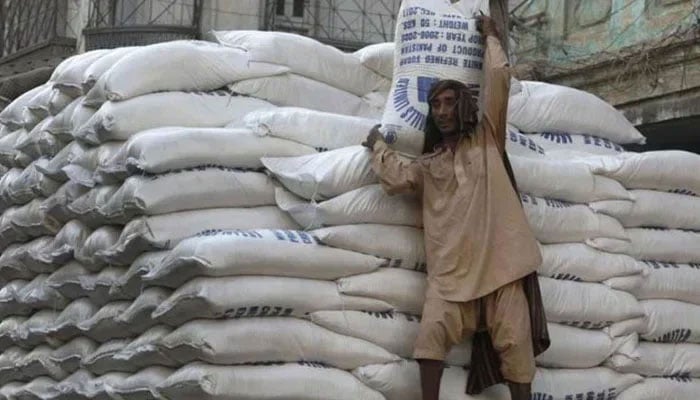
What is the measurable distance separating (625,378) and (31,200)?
7.83ft

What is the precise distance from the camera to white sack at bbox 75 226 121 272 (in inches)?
179

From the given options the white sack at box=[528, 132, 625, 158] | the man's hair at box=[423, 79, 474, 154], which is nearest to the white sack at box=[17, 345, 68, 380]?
the man's hair at box=[423, 79, 474, 154]

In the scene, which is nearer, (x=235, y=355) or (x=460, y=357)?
(x=235, y=355)

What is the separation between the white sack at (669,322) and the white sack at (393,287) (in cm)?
97

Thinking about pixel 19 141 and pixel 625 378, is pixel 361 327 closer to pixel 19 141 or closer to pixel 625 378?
pixel 625 378

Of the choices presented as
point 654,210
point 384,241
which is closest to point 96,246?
point 384,241

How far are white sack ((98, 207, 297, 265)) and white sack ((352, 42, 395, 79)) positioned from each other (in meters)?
0.90

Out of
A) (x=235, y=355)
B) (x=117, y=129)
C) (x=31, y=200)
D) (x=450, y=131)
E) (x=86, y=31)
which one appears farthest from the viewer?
(x=86, y=31)

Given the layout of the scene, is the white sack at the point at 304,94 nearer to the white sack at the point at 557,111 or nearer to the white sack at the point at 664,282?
the white sack at the point at 557,111

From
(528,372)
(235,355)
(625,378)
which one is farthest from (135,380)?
(625,378)

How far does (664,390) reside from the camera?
15.5 feet

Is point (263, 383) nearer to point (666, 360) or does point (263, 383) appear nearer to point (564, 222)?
point (564, 222)

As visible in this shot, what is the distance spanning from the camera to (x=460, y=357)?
167 inches

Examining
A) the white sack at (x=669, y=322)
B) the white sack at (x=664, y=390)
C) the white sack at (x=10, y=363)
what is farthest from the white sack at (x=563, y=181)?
the white sack at (x=10, y=363)
